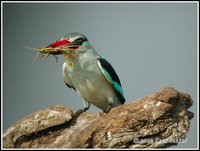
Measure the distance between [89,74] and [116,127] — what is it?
8.26 ft

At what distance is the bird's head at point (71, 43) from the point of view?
11.0m

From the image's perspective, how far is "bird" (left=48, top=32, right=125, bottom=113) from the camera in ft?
37.6

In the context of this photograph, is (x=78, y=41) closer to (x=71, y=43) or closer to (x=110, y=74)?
(x=71, y=43)

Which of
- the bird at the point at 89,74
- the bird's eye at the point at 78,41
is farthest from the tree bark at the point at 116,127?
the bird's eye at the point at 78,41

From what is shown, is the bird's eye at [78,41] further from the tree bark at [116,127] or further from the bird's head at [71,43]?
the tree bark at [116,127]

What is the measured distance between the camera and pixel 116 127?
31.4 ft

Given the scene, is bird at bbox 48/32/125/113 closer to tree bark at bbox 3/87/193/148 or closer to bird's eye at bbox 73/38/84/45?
bird's eye at bbox 73/38/84/45

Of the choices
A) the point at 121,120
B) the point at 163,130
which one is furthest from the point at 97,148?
the point at 163,130

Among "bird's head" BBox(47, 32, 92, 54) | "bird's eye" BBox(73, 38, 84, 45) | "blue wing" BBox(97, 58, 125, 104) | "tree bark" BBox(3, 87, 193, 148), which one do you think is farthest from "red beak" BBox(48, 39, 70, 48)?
"tree bark" BBox(3, 87, 193, 148)

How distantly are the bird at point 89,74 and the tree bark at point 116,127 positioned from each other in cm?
141

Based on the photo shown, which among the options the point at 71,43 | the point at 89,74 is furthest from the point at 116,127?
the point at 71,43

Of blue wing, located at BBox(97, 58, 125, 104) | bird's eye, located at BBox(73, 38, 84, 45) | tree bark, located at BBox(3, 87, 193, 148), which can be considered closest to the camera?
tree bark, located at BBox(3, 87, 193, 148)

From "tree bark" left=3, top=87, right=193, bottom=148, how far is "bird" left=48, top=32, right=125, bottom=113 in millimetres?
1406

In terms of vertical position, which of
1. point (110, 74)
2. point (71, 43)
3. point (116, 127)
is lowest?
point (116, 127)
